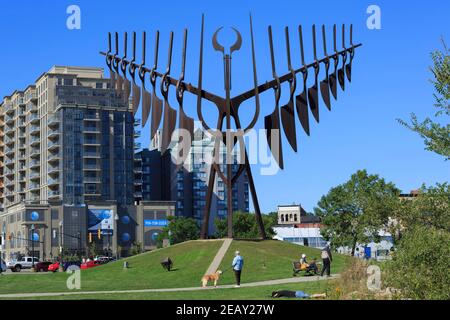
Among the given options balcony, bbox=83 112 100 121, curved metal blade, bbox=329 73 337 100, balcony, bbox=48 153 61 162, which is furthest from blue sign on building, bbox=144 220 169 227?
curved metal blade, bbox=329 73 337 100

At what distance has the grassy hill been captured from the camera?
33.2 meters

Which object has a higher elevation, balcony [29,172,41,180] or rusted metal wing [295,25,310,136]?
balcony [29,172,41,180]

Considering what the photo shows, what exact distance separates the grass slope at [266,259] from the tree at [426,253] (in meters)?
14.0

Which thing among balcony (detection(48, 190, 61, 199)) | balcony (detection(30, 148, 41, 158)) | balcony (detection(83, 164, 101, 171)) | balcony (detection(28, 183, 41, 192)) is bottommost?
balcony (detection(48, 190, 61, 199))

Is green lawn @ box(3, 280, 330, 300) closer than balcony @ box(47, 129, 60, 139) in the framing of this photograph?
Yes

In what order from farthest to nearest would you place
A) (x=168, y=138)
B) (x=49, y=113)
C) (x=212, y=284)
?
(x=49, y=113) < (x=168, y=138) < (x=212, y=284)

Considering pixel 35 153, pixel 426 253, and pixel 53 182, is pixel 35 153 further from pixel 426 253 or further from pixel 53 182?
pixel 426 253

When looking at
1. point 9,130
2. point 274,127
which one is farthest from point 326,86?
point 9,130

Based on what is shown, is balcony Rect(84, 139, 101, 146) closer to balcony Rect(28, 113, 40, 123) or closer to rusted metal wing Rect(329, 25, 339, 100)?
balcony Rect(28, 113, 40, 123)

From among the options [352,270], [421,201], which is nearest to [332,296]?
[352,270]

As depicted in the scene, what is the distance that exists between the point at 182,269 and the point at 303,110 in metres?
11.1
